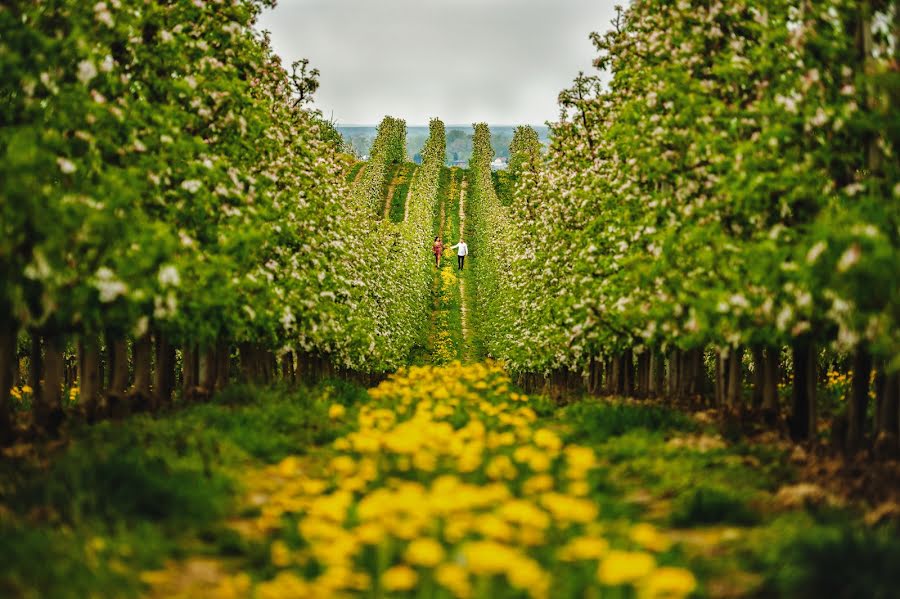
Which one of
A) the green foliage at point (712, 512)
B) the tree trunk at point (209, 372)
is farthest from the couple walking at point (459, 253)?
the green foliage at point (712, 512)

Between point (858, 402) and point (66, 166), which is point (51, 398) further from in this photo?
point (858, 402)

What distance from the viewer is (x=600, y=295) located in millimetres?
19000

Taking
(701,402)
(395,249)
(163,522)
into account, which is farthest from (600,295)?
(395,249)

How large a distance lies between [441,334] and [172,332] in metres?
51.9

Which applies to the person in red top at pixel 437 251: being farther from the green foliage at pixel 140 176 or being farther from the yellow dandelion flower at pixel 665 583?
the yellow dandelion flower at pixel 665 583

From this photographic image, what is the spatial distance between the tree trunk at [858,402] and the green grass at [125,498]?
7.35 metres

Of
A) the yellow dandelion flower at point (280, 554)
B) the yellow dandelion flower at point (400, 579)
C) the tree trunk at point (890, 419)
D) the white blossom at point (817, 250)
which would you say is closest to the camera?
the yellow dandelion flower at point (400, 579)

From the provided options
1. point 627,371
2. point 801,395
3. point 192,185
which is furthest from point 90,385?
point 627,371

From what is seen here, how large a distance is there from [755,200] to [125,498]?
31.2 feet

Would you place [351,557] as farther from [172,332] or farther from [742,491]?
[172,332]

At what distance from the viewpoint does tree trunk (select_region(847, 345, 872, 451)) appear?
10555 millimetres

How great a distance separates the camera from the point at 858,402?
10695 mm

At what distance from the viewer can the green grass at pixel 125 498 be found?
5.68 metres

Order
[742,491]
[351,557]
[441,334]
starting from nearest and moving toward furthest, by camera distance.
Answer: [351,557], [742,491], [441,334]
